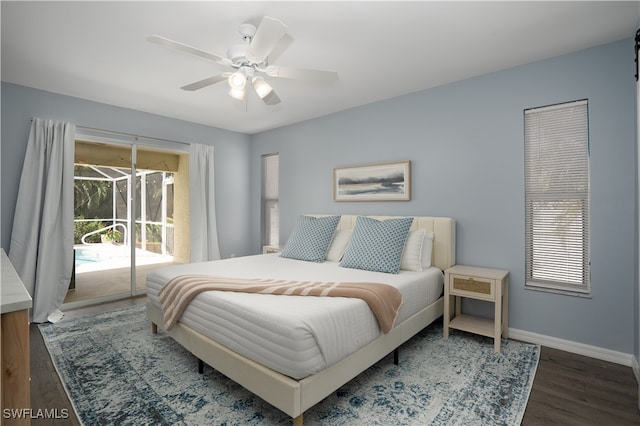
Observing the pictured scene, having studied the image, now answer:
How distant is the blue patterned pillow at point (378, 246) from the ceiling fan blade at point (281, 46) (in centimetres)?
177

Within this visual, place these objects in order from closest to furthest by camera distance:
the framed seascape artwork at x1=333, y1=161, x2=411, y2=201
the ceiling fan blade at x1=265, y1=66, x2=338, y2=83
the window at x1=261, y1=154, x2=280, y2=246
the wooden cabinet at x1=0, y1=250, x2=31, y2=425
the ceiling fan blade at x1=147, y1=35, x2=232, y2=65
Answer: the wooden cabinet at x1=0, y1=250, x2=31, y2=425
the ceiling fan blade at x1=147, y1=35, x2=232, y2=65
the ceiling fan blade at x1=265, y1=66, x2=338, y2=83
the framed seascape artwork at x1=333, y1=161, x2=411, y2=201
the window at x1=261, y1=154, x2=280, y2=246

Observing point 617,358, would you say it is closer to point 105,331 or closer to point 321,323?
point 321,323

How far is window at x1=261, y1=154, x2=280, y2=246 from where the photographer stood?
5266 mm

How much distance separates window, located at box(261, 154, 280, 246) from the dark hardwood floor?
321cm

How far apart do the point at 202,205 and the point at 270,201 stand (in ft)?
3.62

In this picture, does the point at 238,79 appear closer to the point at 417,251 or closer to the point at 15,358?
the point at 15,358

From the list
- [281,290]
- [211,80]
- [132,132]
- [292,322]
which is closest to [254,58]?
[211,80]

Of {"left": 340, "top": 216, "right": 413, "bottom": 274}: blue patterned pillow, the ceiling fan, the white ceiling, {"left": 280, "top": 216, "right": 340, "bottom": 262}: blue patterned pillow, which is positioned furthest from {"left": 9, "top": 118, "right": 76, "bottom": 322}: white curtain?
{"left": 340, "top": 216, "right": 413, "bottom": 274}: blue patterned pillow

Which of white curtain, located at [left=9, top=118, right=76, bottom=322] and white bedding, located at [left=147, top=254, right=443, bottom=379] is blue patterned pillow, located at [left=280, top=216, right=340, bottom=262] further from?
white curtain, located at [left=9, top=118, right=76, bottom=322]

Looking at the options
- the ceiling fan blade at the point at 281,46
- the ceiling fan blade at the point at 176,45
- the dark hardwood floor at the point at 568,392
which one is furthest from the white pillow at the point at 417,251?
the ceiling fan blade at the point at 176,45

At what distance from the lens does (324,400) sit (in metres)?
1.97

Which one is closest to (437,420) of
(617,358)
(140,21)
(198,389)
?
(198,389)

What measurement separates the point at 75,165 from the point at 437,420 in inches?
178

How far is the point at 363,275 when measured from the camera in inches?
108
